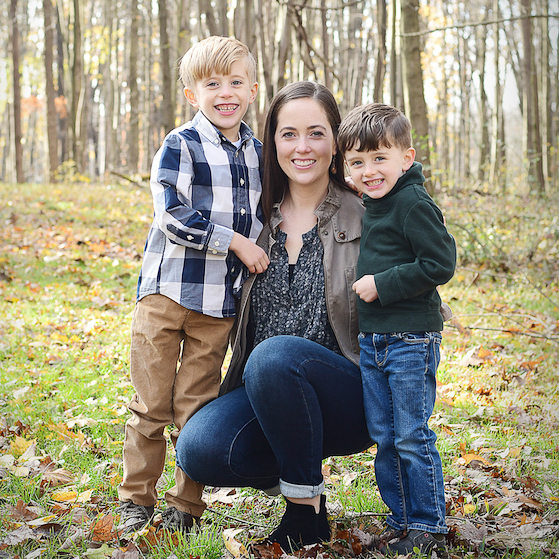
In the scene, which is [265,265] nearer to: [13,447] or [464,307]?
[13,447]

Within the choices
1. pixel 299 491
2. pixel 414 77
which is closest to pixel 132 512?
pixel 299 491

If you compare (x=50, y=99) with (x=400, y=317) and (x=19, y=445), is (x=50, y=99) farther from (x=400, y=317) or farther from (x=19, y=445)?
(x=400, y=317)

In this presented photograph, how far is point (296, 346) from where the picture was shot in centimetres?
211

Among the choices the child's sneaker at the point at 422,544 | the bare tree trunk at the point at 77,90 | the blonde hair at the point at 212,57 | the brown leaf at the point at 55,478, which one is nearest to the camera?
the child's sneaker at the point at 422,544

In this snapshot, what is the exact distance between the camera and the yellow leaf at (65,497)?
8.28 feet

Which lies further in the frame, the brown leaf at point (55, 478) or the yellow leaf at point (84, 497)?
the brown leaf at point (55, 478)

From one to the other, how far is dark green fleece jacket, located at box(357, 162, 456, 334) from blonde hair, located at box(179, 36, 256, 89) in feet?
2.78

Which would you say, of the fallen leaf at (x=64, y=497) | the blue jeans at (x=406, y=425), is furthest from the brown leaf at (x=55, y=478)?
the blue jeans at (x=406, y=425)

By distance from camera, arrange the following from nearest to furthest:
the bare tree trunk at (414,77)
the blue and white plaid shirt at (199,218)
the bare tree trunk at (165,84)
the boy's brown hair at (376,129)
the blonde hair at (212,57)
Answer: the boy's brown hair at (376,129)
the blue and white plaid shirt at (199,218)
the blonde hair at (212,57)
the bare tree trunk at (414,77)
the bare tree trunk at (165,84)

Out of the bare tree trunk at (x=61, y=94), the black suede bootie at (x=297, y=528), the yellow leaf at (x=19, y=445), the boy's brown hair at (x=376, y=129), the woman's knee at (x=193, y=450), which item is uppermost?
the bare tree trunk at (x=61, y=94)

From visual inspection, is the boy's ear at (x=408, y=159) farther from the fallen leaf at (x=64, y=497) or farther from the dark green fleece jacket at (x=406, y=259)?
the fallen leaf at (x=64, y=497)

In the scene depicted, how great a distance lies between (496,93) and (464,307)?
1507cm

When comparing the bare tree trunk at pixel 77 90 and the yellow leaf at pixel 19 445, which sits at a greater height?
the bare tree trunk at pixel 77 90

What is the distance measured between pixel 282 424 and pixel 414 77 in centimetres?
577
